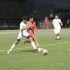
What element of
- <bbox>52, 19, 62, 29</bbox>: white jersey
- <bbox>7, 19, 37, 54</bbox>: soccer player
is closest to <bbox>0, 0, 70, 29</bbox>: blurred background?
<bbox>52, 19, 62, 29</bbox>: white jersey

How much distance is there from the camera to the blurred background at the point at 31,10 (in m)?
52.5

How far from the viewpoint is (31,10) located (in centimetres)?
5425

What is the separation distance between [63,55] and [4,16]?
3588 centimetres

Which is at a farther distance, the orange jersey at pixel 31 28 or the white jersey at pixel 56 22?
the white jersey at pixel 56 22

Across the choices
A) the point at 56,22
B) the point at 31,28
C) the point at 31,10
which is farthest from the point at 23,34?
the point at 31,10

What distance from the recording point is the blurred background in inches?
2068

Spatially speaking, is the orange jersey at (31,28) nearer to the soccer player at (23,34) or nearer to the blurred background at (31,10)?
the soccer player at (23,34)

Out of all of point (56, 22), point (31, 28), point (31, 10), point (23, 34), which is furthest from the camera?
point (31, 10)

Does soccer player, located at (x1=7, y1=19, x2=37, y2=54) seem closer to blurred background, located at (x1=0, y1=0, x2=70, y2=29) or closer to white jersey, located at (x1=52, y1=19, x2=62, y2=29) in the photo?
white jersey, located at (x1=52, y1=19, x2=62, y2=29)

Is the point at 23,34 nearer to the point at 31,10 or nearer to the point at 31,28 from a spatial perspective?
the point at 31,28

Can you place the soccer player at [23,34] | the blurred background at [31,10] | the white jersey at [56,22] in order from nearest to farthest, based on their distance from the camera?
the soccer player at [23,34], the white jersey at [56,22], the blurred background at [31,10]

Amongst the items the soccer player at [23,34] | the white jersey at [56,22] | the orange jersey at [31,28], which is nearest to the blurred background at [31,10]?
the white jersey at [56,22]

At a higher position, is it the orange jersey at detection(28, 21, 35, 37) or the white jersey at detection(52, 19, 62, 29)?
the orange jersey at detection(28, 21, 35, 37)

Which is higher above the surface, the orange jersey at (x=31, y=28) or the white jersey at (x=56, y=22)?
the orange jersey at (x=31, y=28)
